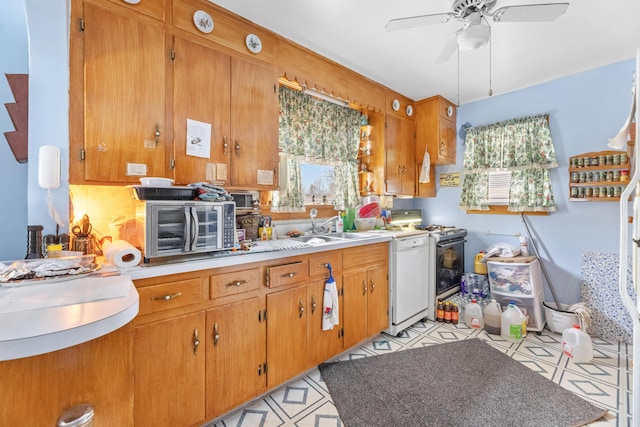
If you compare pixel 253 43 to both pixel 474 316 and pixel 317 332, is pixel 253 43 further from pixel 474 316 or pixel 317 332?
pixel 474 316

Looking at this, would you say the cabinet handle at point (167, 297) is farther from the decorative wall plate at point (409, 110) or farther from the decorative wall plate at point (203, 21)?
the decorative wall plate at point (409, 110)

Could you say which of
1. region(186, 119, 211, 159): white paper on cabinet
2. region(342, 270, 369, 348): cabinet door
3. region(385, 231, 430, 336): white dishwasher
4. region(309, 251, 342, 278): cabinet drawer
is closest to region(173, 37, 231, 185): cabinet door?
region(186, 119, 211, 159): white paper on cabinet

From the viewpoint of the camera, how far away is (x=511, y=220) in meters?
3.41

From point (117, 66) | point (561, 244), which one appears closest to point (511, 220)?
point (561, 244)

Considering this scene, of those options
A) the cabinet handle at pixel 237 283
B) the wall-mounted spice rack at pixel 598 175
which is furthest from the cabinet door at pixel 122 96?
the wall-mounted spice rack at pixel 598 175

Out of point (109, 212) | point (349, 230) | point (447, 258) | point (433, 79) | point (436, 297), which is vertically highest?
point (433, 79)

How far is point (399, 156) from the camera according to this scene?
11.6 ft

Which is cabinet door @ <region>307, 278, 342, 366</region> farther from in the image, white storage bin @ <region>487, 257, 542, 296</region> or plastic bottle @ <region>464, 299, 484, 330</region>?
white storage bin @ <region>487, 257, 542, 296</region>

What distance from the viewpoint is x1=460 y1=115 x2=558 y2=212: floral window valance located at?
311 centimetres

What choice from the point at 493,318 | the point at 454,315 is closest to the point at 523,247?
the point at 493,318

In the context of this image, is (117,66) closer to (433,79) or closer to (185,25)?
(185,25)

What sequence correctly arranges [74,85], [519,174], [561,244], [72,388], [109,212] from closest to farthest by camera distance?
1. [72,388]
2. [74,85]
3. [109,212]
4. [561,244]
5. [519,174]

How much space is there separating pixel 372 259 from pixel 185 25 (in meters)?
2.18

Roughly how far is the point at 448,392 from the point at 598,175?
2.53 meters
